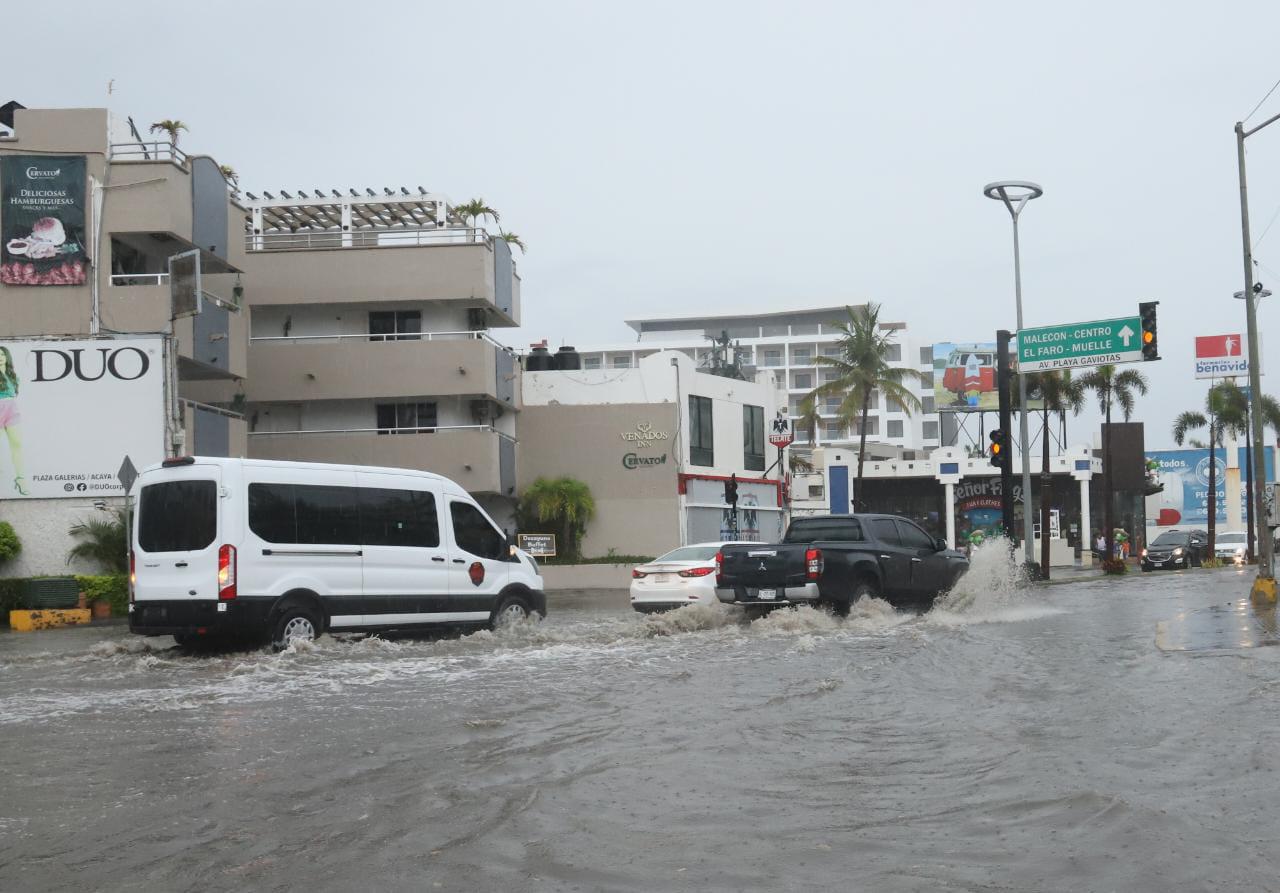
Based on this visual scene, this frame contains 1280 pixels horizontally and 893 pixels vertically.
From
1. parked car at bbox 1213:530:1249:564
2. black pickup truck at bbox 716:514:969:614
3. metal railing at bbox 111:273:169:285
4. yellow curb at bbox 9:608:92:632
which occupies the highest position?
metal railing at bbox 111:273:169:285

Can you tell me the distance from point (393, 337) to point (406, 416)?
98.8 inches

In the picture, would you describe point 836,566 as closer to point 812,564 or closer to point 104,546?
point 812,564

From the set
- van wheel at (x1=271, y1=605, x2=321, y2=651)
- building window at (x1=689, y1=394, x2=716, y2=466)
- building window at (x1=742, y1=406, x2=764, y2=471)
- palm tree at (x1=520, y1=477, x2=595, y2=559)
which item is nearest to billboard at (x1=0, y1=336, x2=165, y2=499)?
palm tree at (x1=520, y1=477, x2=595, y2=559)

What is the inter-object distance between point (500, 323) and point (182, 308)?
1686 cm

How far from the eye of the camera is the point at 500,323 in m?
44.7

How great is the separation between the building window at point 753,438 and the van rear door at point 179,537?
35.7 meters

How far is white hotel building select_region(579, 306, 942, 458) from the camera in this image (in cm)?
11075

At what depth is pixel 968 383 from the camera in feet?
269

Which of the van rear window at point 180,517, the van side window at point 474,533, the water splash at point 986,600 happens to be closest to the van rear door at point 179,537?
the van rear window at point 180,517

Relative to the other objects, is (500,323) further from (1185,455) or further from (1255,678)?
(1185,455)

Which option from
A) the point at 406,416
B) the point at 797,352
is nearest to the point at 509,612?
the point at 406,416

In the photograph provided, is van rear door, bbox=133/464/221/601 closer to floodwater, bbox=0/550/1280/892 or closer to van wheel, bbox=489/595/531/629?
floodwater, bbox=0/550/1280/892

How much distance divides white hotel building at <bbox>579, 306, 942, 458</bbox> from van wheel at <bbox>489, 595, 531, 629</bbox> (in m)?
88.8

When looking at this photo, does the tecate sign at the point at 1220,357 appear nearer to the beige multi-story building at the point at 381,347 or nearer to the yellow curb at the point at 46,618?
the beige multi-story building at the point at 381,347
